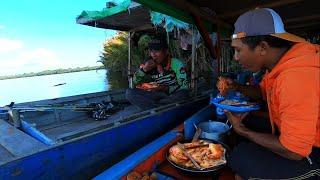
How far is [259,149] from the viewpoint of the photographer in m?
1.65

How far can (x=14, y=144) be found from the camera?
223 centimetres

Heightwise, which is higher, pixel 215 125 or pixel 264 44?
pixel 264 44

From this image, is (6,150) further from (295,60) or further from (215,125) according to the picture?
(295,60)

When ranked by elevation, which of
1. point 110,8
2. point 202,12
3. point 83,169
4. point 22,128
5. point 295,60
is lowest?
point 83,169

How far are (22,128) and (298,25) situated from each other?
487cm

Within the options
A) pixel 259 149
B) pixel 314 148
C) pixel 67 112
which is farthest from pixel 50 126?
pixel 314 148

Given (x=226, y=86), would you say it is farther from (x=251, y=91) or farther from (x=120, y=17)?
(x=120, y=17)

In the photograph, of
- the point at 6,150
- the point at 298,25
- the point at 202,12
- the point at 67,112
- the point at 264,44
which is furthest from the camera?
the point at 298,25

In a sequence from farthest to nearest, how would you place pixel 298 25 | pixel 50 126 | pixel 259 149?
pixel 298 25, pixel 50 126, pixel 259 149

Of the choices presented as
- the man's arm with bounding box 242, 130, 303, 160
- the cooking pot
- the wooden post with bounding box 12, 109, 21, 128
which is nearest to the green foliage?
the wooden post with bounding box 12, 109, 21, 128

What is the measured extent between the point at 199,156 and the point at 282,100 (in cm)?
99

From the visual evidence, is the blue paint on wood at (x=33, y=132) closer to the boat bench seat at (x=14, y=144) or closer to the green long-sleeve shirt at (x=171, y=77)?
the boat bench seat at (x=14, y=144)

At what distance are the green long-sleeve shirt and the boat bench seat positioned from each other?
7.23ft

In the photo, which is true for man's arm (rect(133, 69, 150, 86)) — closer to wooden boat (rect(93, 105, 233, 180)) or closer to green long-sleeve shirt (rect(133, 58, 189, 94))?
green long-sleeve shirt (rect(133, 58, 189, 94))
